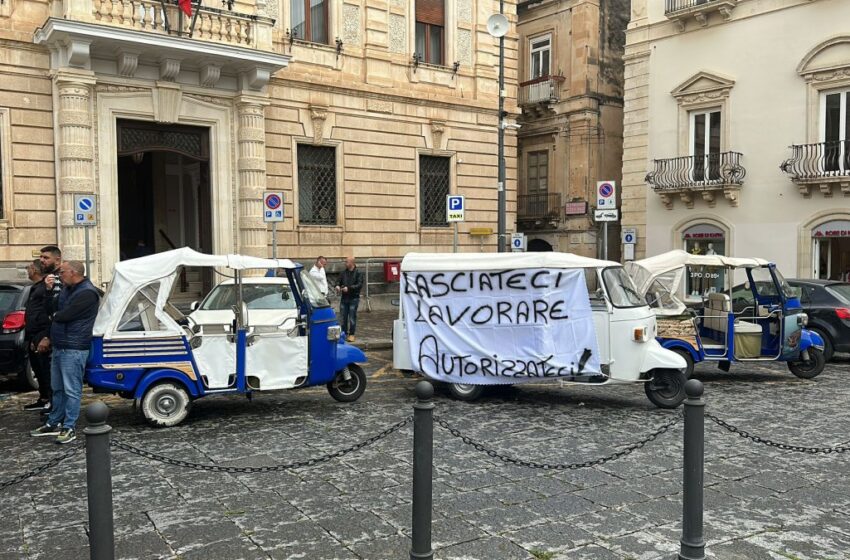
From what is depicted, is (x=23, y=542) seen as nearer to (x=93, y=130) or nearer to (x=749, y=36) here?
(x=93, y=130)

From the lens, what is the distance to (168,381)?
8047 mm

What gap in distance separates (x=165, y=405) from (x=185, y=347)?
653 mm

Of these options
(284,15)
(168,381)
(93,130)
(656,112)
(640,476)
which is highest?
(284,15)

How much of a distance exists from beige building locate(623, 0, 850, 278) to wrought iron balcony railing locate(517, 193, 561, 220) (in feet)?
14.8

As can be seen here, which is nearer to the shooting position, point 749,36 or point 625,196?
point 749,36

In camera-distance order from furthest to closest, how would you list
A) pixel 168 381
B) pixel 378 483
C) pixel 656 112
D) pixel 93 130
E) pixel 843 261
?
pixel 656 112
pixel 843 261
pixel 93 130
pixel 168 381
pixel 378 483

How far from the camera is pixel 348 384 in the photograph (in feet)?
30.7

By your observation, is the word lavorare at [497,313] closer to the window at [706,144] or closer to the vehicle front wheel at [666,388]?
the vehicle front wheel at [666,388]

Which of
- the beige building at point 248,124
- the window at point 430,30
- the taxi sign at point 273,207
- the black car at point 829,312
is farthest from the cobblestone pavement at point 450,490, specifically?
the window at point 430,30

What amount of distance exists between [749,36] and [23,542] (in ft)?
75.3

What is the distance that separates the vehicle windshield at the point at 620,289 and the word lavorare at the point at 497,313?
703 mm

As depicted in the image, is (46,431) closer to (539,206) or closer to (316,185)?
(316,185)

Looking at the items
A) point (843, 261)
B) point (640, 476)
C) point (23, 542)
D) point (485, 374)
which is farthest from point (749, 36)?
point (23, 542)

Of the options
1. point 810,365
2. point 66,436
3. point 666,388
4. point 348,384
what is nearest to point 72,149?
point 348,384
